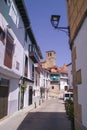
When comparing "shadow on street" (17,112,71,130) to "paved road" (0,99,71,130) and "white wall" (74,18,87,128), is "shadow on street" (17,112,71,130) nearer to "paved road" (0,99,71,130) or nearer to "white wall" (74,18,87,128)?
"paved road" (0,99,71,130)

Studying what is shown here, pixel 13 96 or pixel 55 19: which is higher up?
pixel 55 19

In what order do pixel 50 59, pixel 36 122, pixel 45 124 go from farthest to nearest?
1. pixel 50 59
2. pixel 36 122
3. pixel 45 124

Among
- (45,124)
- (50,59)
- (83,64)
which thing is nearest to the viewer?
(83,64)

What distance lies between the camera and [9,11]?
602 inches

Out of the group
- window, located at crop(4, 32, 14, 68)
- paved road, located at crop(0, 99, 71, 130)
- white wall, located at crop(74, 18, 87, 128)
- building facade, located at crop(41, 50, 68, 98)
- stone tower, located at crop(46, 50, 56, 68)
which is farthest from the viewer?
stone tower, located at crop(46, 50, 56, 68)

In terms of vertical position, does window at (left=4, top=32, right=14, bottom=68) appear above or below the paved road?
above

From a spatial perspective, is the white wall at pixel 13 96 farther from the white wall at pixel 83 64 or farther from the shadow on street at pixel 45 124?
the white wall at pixel 83 64

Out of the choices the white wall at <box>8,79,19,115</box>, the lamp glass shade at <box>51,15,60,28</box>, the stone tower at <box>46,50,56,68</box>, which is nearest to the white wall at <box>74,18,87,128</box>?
the lamp glass shade at <box>51,15,60,28</box>

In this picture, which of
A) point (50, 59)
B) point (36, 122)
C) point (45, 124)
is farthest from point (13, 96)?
point (50, 59)

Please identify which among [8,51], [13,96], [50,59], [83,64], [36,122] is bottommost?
A: [36,122]

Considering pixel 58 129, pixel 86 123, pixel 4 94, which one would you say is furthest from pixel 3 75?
pixel 86 123

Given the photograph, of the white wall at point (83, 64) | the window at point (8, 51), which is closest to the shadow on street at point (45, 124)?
the window at point (8, 51)

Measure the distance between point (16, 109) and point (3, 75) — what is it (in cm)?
605

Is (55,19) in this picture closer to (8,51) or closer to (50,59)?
(8,51)
